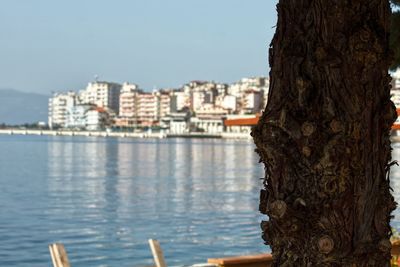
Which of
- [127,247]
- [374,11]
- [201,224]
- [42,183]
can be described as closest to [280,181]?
[374,11]

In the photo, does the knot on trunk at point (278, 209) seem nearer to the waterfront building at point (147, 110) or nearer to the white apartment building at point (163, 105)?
the waterfront building at point (147, 110)

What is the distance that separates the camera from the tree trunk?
2180 mm

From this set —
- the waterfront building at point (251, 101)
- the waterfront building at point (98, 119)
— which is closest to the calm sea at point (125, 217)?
the waterfront building at point (251, 101)

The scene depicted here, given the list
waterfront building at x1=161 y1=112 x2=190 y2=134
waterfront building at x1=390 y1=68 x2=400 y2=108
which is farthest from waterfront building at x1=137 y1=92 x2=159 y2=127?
waterfront building at x1=390 y1=68 x2=400 y2=108

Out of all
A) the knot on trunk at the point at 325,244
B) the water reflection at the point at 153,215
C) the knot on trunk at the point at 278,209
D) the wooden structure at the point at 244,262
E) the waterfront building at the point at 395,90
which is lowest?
the water reflection at the point at 153,215

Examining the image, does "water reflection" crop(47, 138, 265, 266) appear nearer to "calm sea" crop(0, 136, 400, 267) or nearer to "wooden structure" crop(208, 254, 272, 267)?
"calm sea" crop(0, 136, 400, 267)

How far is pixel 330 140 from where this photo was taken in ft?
7.11

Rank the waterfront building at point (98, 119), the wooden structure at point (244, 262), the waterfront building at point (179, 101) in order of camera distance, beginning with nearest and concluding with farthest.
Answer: the wooden structure at point (244, 262), the waterfront building at point (98, 119), the waterfront building at point (179, 101)

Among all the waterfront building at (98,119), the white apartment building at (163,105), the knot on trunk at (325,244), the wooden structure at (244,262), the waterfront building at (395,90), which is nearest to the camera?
the knot on trunk at (325,244)

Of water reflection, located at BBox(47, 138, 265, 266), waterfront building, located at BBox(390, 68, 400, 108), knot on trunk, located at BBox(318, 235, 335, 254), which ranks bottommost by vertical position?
water reflection, located at BBox(47, 138, 265, 266)

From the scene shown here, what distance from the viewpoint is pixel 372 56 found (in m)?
2.21

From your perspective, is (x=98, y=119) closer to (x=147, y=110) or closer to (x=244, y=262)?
(x=147, y=110)

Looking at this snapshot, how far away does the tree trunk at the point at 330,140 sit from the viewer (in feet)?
7.15

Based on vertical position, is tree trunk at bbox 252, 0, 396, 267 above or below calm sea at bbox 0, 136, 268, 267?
above
